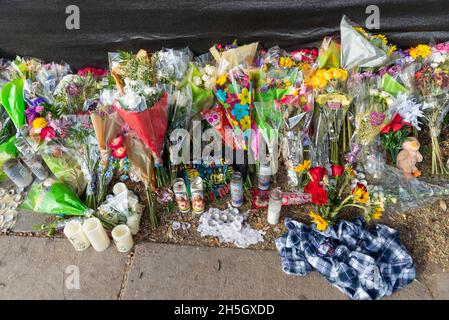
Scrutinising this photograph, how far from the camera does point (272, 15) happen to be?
3373mm

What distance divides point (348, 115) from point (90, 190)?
7.61 feet

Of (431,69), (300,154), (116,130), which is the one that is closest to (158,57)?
(116,130)

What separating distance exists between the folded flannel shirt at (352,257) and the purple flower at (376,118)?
0.80m

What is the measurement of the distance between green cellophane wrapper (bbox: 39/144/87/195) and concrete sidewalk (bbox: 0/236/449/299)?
1.75 feet

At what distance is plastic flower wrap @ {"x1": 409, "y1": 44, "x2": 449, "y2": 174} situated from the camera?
2932 millimetres

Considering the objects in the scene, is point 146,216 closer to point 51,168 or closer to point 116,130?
point 116,130

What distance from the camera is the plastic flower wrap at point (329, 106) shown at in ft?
9.47

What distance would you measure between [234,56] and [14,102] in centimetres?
198

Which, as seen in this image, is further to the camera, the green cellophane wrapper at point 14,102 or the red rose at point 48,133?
the green cellophane wrapper at point 14,102

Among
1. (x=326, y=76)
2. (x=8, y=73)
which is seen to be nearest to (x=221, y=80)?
(x=326, y=76)

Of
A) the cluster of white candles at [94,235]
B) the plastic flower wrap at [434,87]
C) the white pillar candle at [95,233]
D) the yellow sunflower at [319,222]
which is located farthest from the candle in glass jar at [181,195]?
the plastic flower wrap at [434,87]

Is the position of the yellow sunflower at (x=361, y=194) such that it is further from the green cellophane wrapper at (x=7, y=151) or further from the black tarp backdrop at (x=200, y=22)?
the green cellophane wrapper at (x=7, y=151)

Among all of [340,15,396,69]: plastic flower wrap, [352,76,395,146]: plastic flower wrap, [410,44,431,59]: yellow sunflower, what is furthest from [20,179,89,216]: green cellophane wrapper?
[410,44,431,59]: yellow sunflower

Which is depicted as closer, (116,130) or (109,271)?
(109,271)
